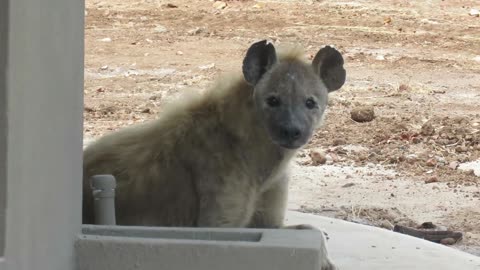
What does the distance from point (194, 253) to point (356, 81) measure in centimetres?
1076

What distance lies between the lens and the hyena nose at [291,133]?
4945 millimetres

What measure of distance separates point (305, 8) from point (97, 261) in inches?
595

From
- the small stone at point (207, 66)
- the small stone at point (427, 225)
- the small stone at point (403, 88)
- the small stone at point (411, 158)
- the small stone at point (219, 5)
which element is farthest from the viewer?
the small stone at point (219, 5)

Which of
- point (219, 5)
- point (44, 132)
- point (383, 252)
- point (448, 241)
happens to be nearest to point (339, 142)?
point (448, 241)

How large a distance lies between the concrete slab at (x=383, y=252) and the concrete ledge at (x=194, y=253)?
1.69 m

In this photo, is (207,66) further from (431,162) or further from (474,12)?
(474,12)

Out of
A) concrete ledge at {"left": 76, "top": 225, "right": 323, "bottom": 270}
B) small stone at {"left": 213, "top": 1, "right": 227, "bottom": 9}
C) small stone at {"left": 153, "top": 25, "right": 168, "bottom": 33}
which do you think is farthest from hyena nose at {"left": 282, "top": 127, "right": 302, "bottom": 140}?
small stone at {"left": 213, "top": 1, "right": 227, "bottom": 9}

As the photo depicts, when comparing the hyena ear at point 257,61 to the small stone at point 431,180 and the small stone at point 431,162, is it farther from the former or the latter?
the small stone at point 431,162

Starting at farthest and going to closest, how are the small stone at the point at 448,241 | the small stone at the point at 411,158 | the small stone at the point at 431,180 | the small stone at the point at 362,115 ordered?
the small stone at the point at 362,115, the small stone at the point at 411,158, the small stone at the point at 431,180, the small stone at the point at 448,241

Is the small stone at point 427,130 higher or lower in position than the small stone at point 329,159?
higher

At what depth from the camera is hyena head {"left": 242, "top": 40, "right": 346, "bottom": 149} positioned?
5008mm

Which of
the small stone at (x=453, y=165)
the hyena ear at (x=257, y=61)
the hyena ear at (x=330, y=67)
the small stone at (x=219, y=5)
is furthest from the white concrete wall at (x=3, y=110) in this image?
the small stone at (x=219, y=5)

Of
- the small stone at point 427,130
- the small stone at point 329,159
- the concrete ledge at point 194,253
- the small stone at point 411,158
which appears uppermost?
the concrete ledge at point 194,253

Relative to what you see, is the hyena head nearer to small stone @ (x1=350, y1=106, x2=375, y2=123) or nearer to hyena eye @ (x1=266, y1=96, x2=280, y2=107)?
hyena eye @ (x1=266, y1=96, x2=280, y2=107)
